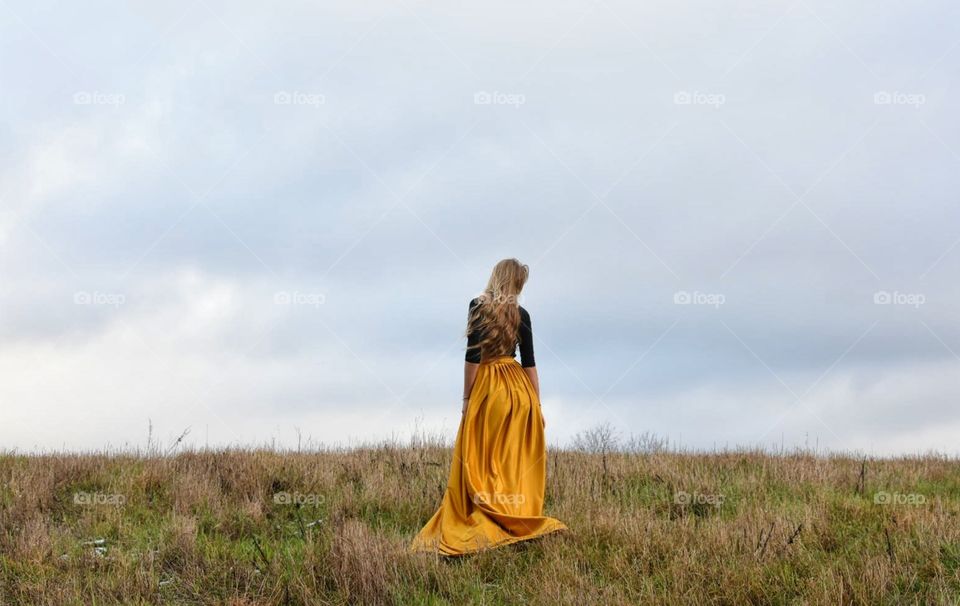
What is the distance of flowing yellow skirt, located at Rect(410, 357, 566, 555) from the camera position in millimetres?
8172

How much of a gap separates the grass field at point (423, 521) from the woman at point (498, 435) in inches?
14.4

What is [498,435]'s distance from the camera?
856 cm

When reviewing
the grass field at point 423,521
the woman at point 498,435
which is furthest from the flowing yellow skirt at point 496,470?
the grass field at point 423,521

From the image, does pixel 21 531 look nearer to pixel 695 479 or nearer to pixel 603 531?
pixel 603 531

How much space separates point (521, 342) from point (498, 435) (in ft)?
3.05

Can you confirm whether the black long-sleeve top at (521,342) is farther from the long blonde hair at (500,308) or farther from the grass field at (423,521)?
the grass field at (423,521)

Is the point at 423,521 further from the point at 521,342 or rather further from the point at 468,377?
the point at 521,342

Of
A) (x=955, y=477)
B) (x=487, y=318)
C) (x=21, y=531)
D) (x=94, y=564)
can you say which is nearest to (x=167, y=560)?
(x=94, y=564)

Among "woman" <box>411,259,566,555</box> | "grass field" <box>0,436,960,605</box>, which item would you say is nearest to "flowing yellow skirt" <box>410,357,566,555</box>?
"woman" <box>411,259,566,555</box>

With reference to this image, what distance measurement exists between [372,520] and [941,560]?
541cm

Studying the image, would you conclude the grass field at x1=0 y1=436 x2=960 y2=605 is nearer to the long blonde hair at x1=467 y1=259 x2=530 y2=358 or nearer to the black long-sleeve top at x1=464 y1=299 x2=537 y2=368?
the black long-sleeve top at x1=464 y1=299 x2=537 y2=368

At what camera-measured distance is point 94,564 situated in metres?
7.84

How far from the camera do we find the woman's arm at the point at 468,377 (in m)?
8.55

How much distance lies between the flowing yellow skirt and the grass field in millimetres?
258
